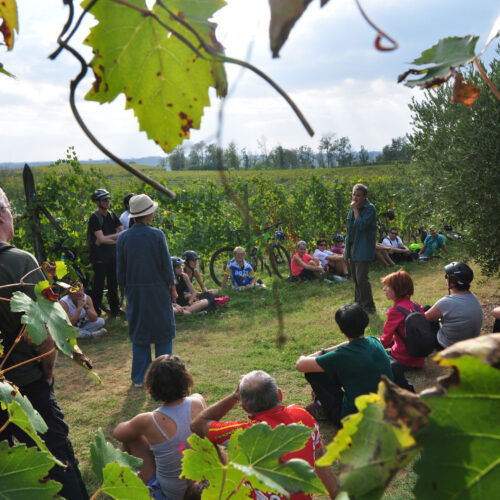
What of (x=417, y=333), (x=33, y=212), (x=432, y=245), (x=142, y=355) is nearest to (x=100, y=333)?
(x=33, y=212)

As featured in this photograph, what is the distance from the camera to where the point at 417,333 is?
164 inches

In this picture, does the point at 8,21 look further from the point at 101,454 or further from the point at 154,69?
the point at 101,454

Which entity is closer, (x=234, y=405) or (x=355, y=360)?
(x=234, y=405)

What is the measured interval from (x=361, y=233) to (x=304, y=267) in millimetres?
3370

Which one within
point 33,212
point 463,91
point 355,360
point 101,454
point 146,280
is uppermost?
point 463,91

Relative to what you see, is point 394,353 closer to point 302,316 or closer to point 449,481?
point 302,316

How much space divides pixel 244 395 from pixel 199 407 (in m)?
0.48

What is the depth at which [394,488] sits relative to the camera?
124 inches

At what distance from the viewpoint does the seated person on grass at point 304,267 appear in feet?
30.9

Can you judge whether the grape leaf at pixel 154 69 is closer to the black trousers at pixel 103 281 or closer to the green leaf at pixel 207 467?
the green leaf at pixel 207 467

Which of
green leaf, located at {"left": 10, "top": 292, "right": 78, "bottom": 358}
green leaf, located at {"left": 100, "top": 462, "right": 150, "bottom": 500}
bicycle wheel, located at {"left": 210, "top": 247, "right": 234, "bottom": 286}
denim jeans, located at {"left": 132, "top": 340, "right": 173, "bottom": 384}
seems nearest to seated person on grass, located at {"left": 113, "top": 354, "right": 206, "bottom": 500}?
denim jeans, located at {"left": 132, "top": 340, "right": 173, "bottom": 384}

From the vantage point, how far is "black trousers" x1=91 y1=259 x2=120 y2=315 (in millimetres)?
6801

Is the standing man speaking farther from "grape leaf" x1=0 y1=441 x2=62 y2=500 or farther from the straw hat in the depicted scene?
"grape leaf" x1=0 y1=441 x2=62 y2=500

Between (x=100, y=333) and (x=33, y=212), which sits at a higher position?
(x=33, y=212)
